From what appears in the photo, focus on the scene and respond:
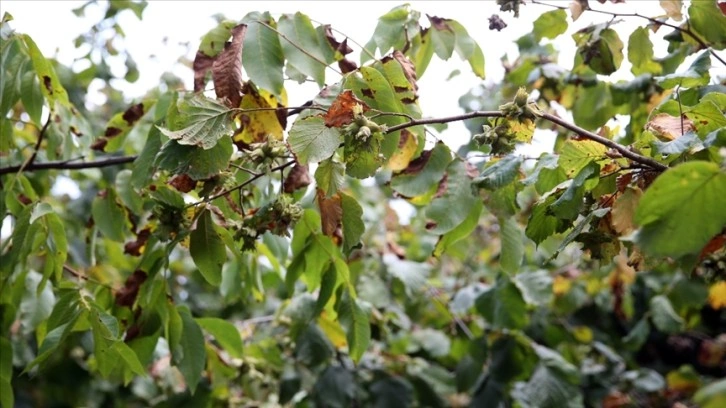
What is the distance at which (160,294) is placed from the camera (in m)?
1.32

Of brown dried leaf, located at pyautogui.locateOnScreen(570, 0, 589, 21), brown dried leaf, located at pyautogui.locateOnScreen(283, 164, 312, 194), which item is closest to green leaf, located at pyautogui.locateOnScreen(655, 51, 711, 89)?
brown dried leaf, located at pyautogui.locateOnScreen(570, 0, 589, 21)

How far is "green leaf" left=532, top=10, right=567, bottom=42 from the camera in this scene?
1.62 m

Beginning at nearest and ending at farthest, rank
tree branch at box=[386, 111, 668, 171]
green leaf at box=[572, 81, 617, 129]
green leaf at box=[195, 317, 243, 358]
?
tree branch at box=[386, 111, 668, 171], green leaf at box=[195, 317, 243, 358], green leaf at box=[572, 81, 617, 129]

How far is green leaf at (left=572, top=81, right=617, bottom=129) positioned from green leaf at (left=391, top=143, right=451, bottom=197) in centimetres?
53

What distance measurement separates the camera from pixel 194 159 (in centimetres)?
108

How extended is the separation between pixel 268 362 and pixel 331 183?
1.05 metres

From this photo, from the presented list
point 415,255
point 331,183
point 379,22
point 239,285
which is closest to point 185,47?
point 415,255

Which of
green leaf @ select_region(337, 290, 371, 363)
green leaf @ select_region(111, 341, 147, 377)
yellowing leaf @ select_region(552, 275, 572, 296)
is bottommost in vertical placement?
yellowing leaf @ select_region(552, 275, 572, 296)

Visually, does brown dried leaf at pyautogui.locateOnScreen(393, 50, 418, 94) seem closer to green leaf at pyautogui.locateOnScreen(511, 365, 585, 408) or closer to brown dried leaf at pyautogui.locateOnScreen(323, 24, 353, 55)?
brown dried leaf at pyautogui.locateOnScreen(323, 24, 353, 55)

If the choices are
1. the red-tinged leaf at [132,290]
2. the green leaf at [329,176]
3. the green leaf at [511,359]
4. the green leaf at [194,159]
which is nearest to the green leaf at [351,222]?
the green leaf at [329,176]

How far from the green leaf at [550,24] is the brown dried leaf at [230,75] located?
2.39 ft

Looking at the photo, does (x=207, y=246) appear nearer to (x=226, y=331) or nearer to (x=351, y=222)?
(x=351, y=222)

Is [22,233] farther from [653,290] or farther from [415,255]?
[653,290]

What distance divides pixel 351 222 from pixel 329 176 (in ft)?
0.48
